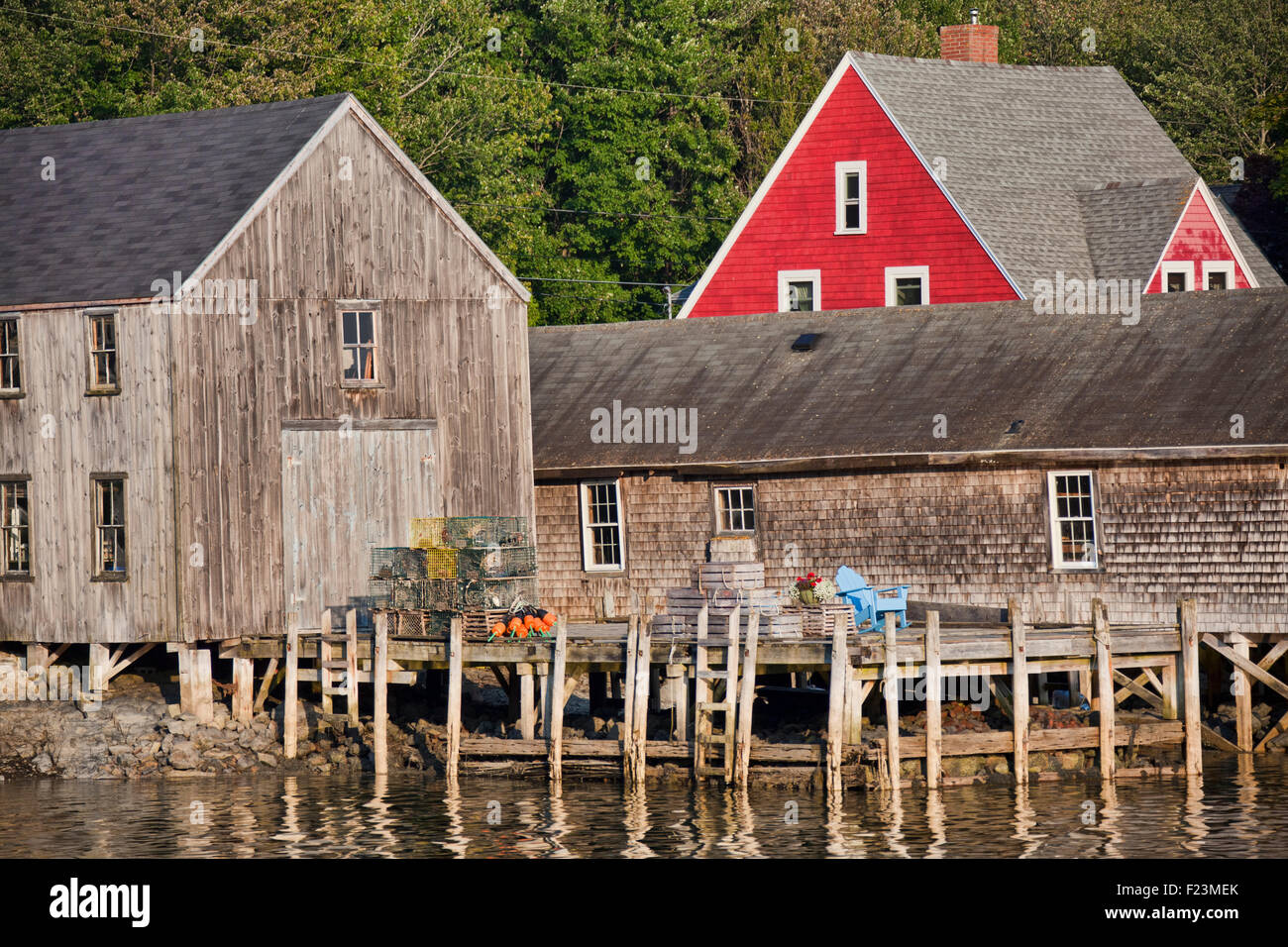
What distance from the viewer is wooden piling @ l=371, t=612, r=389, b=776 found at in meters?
28.7

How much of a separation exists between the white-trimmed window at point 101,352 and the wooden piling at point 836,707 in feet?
40.9

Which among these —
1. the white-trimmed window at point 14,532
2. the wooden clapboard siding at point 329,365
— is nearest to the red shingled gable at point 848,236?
the wooden clapboard siding at point 329,365

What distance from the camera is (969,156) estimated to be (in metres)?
45.5

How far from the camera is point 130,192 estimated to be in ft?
108

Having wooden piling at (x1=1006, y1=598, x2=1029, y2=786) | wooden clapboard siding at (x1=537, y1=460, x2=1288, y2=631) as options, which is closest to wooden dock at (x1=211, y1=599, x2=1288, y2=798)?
wooden piling at (x1=1006, y1=598, x2=1029, y2=786)

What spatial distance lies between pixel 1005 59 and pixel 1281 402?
48.0 m

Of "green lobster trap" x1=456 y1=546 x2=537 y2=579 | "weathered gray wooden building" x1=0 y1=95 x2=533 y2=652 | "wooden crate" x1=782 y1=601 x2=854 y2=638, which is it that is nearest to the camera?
"wooden crate" x1=782 y1=601 x2=854 y2=638

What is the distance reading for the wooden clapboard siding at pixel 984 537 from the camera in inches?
1141

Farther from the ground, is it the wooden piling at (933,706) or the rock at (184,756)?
the wooden piling at (933,706)

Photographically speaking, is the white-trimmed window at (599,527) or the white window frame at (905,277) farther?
the white window frame at (905,277)

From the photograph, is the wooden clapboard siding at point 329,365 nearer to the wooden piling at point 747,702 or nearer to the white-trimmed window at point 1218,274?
the wooden piling at point 747,702

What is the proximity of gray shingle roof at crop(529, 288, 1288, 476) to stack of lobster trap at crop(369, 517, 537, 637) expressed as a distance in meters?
4.46

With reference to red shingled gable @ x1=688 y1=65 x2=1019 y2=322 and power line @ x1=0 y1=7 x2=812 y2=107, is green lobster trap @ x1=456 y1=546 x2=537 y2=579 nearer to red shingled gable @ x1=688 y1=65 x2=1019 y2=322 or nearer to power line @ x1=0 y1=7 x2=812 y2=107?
red shingled gable @ x1=688 y1=65 x2=1019 y2=322
